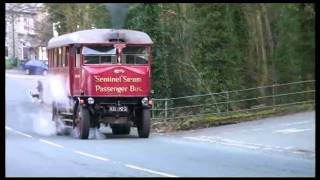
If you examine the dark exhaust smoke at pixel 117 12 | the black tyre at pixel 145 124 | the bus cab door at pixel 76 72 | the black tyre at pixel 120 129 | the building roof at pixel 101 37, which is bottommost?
the black tyre at pixel 120 129

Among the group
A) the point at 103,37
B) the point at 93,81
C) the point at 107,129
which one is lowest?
the point at 107,129

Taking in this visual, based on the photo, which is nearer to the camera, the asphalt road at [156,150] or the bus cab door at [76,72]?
the asphalt road at [156,150]

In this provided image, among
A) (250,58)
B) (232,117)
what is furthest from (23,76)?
(232,117)

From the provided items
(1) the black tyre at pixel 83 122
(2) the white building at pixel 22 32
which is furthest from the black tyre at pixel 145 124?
(2) the white building at pixel 22 32

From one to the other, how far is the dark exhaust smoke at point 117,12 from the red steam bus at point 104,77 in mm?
674

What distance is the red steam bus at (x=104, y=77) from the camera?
859 inches

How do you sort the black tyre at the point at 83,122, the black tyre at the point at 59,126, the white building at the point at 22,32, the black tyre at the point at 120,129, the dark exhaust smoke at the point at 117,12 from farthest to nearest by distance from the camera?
the black tyre at the point at 120,129 < the black tyre at the point at 83,122 < the black tyre at the point at 59,126 < the dark exhaust smoke at the point at 117,12 < the white building at the point at 22,32

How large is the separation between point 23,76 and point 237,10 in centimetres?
1535

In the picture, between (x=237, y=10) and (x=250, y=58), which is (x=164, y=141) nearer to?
(x=250, y=58)

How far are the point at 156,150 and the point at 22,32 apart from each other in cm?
723

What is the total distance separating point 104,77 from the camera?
71.8 feet

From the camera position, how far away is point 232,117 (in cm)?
2448

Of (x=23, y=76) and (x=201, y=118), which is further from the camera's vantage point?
(x=201, y=118)

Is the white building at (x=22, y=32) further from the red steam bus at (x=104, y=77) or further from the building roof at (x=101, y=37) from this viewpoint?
the red steam bus at (x=104, y=77)
